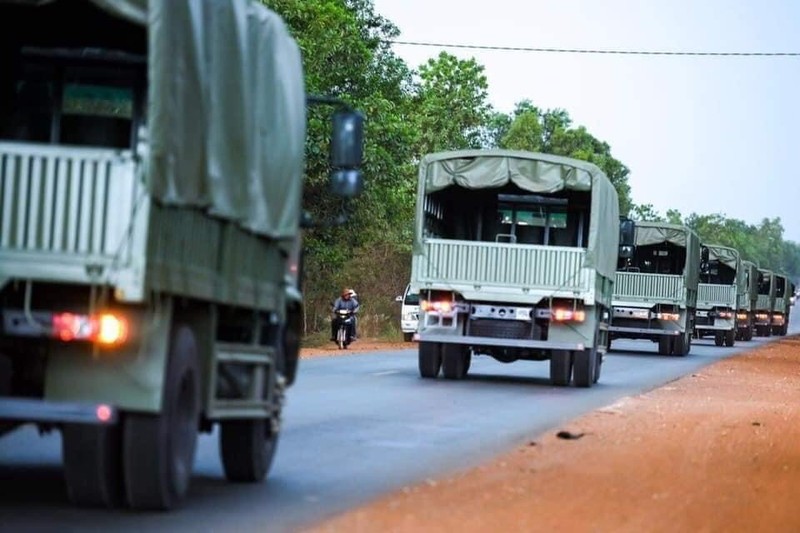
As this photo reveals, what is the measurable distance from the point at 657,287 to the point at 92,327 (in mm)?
34861

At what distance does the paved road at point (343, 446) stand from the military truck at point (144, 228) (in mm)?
336

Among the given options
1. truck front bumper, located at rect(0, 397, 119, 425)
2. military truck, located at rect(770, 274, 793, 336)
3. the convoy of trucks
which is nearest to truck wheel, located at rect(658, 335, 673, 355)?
the convoy of trucks

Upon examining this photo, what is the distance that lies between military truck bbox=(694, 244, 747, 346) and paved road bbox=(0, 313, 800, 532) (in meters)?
26.2

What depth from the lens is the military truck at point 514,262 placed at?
24953 millimetres

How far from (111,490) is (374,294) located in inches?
1982

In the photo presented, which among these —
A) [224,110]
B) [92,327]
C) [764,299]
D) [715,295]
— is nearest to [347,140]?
[224,110]

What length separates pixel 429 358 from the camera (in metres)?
26.4

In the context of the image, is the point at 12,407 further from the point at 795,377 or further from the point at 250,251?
the point at 795,377

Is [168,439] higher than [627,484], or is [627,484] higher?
[168,439]

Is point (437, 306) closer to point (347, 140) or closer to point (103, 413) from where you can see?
point (347, 140)

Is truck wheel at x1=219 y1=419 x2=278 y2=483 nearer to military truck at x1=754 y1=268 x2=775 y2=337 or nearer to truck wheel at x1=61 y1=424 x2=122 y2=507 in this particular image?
truck wheel at x1=61 y1=424 x2=122 y2=507

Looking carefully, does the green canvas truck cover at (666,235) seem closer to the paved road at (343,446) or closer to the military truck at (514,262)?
the paved road at (343,446)

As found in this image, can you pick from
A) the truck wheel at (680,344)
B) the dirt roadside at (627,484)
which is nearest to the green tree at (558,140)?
the truck wheel at (680,344)

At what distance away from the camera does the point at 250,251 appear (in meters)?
10.7
